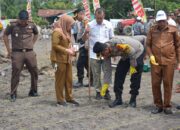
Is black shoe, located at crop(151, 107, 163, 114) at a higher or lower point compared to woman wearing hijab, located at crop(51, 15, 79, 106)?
lower

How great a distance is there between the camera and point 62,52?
26.2 feet

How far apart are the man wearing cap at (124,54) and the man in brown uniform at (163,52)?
0.30 metres

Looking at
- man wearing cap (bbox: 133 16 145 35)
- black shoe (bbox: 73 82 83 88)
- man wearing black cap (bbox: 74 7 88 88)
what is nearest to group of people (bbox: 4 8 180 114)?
man wearing black cap (bbox: 74 7 88 88)

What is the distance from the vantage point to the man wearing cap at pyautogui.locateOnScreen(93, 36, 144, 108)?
748 cm

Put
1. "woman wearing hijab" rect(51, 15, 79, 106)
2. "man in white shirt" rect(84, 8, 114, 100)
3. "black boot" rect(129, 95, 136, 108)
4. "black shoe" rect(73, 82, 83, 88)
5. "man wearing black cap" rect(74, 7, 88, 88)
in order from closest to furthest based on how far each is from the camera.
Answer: "woman wearing hijab" rect(51, 15, 79, 106) → "black boot" rect(129, 95, 136, 108) → "man in white shirt" rect(84, 8, 114, 100) → "man wearing black cap" rect(74, 7, 88, 88) → "black shoe" rect(73, 82, 83, 88)

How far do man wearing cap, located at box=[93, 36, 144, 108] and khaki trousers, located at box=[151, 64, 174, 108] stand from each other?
1.28ft

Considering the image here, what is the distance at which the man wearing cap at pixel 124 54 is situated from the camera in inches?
295

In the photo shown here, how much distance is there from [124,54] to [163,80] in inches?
32.4

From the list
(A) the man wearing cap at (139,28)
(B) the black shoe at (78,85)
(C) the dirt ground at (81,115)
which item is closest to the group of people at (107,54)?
(C) the dirt ground at (81,115)

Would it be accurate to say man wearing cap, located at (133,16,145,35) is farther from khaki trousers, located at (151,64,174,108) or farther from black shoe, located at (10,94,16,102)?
khaki trousers, located at (151,64,174,108)

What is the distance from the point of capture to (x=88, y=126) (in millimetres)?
6773

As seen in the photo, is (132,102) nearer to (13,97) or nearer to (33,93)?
(33,93)

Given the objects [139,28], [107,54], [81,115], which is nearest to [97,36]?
[107,54]

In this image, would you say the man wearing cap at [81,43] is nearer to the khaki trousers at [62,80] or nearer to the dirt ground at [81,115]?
the dirt ground at [81,115]
